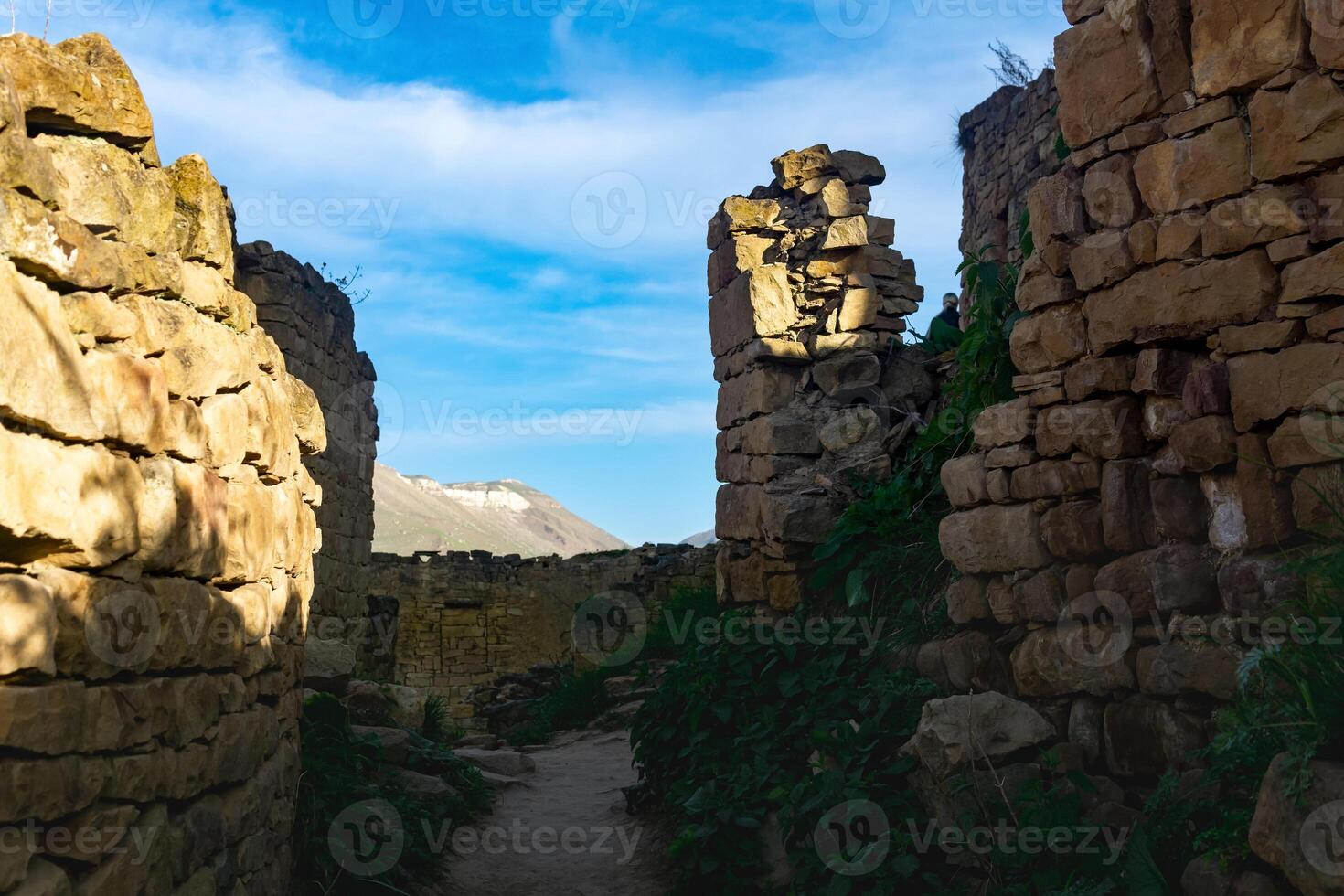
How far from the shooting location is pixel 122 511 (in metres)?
2.86

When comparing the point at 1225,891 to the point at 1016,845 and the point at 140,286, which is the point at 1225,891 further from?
the point at 140,286

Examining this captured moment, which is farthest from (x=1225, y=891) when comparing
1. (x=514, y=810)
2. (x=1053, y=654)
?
(x=514, y=810)

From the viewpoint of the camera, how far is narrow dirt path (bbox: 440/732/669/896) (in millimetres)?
5711

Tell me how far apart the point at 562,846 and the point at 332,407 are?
467cm

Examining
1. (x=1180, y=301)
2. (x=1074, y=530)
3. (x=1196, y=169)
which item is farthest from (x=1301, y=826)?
Result: (x=1196, y=169)

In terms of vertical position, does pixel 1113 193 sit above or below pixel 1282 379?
above

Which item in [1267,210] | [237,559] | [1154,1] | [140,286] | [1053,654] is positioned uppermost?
[1154,1]

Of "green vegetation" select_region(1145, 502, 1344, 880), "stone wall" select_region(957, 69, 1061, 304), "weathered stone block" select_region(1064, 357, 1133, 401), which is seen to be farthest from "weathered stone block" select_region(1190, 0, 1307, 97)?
"stone wall" select_region(957, 69, 1061, 304)

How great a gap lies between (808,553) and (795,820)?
2.33 metres

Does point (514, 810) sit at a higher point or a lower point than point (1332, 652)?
lower

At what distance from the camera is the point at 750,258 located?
308 inches

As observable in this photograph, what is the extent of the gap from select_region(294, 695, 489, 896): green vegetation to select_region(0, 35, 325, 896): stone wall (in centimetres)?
60

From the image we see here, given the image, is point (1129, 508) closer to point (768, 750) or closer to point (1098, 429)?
point (1098, 429)

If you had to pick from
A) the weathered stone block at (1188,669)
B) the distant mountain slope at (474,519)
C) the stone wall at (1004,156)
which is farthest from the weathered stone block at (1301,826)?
the distant mountain slope at (474,519)
